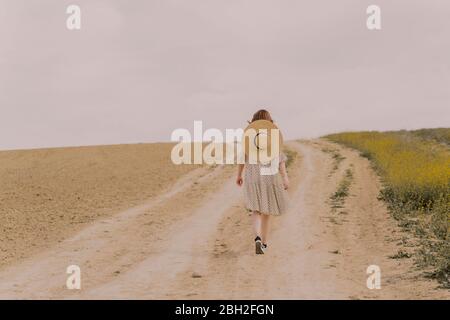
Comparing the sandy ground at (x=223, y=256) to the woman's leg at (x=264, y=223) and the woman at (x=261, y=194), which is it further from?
the woman at (x=261, y=194)

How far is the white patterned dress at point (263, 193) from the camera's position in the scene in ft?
33.9

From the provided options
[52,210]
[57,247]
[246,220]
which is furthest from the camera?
[52,210]

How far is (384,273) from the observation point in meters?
9.31

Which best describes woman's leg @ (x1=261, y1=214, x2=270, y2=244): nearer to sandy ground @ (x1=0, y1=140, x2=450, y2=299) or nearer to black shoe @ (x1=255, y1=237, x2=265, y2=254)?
black shoe @ (x1=255, y1=237, x2=265, y2=254)

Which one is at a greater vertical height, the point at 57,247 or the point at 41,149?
the point at 41,149

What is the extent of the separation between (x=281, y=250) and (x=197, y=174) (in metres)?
16.1

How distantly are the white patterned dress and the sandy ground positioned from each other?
925mm

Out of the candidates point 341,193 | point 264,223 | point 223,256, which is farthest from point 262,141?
point 341,193

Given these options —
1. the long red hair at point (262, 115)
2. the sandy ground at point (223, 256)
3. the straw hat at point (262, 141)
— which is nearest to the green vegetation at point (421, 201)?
the sandy ground at point (223, 256)

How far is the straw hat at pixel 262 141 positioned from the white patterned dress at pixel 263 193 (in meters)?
0.19

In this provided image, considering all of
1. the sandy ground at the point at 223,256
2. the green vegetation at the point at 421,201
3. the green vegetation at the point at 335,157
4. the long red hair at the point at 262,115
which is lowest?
the sandy ground at the point at 223,256
